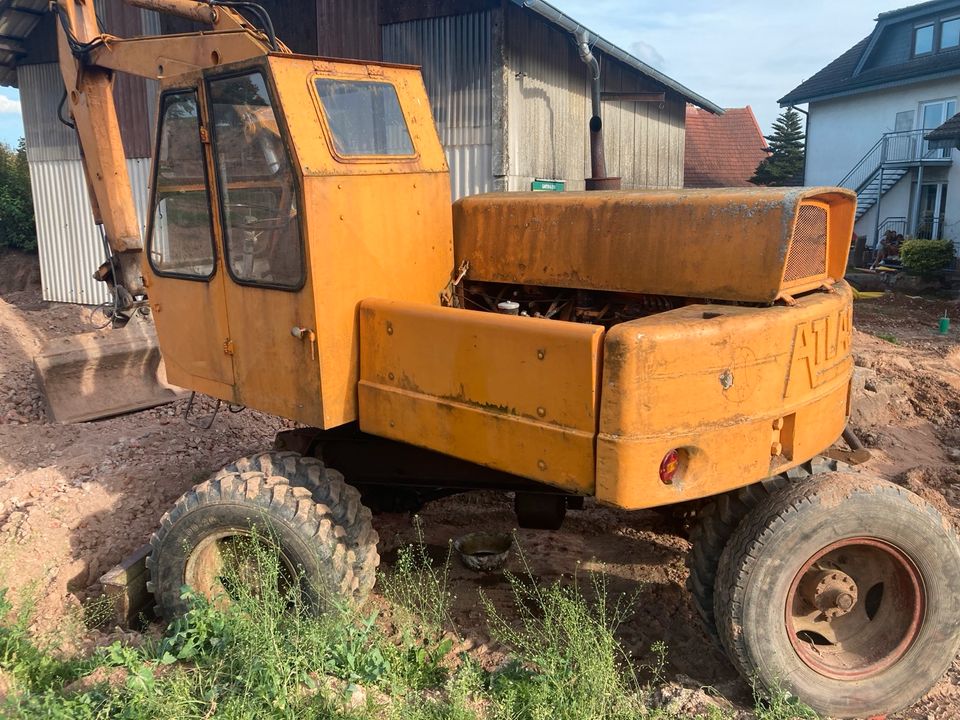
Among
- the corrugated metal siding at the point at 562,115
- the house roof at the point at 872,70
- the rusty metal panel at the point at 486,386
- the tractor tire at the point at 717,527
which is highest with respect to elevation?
the house roof at the point at 872,70

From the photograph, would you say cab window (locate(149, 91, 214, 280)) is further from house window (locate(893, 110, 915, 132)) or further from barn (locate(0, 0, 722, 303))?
house window (locate(893, 110, 915, 132))

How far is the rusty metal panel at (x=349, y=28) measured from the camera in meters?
10.7

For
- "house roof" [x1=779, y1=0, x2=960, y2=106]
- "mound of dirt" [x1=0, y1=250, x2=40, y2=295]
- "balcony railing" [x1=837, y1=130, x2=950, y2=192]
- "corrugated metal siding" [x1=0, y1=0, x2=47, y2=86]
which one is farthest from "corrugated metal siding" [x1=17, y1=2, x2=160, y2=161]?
"house roof" [x1=779, y1=0, x2=960, y2=106]

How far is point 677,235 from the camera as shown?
11.9 feet

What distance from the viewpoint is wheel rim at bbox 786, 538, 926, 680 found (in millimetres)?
3398

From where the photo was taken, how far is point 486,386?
3.27m

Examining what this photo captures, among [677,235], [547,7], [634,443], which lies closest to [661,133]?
[547,7]

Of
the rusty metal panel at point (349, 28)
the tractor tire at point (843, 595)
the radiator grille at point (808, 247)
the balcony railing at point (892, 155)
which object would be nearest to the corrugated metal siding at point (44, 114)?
the rusty metal panel at point (349, 28)

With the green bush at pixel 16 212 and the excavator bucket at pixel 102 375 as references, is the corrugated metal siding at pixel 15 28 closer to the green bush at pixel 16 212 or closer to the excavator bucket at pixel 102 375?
the green bush at pixel 16 212

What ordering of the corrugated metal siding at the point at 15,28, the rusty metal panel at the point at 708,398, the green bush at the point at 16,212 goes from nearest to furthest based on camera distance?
the rusty metal panel at the point at 708,398 → the corrugated metal siding at the point at 15,28 → the green bush at the point at 16,212

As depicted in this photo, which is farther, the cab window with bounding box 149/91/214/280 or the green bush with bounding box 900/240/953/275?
the green bush with bounding box 900/240/953/275

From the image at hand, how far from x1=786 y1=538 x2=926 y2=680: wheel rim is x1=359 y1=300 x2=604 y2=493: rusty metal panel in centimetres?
121

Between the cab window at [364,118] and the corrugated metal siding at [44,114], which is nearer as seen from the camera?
the cab window at [364,118]

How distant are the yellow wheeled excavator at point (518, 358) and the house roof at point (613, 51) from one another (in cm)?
613
